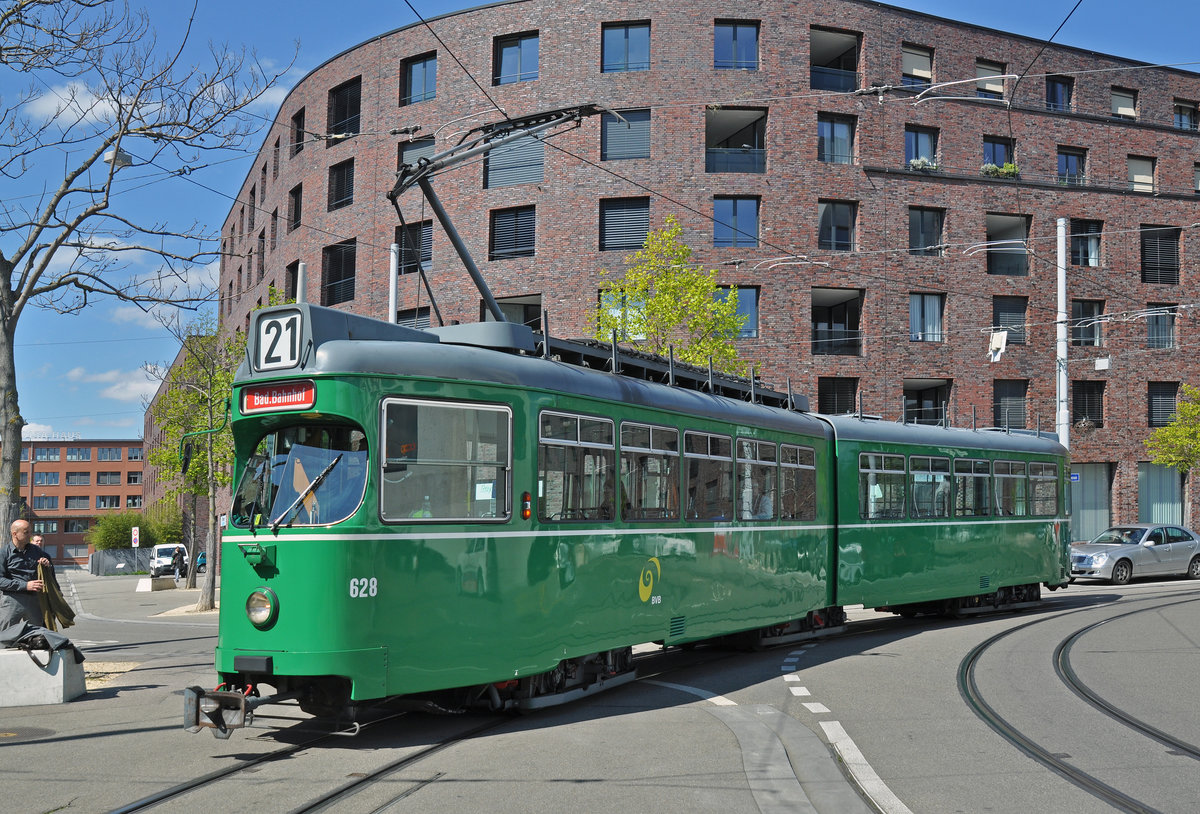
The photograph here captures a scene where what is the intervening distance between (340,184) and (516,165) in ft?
25.7

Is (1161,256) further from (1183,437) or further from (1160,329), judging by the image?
(1183,437)

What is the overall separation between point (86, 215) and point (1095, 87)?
1509 inches

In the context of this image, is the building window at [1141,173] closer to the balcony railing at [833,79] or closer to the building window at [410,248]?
the balcony railing at [833,79]

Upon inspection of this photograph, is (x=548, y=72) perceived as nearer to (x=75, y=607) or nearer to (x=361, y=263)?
(x=361, y=263)

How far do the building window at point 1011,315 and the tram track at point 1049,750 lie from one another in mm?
25037

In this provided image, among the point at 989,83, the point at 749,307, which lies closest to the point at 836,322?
the point at 749,307

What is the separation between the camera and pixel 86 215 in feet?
41.1

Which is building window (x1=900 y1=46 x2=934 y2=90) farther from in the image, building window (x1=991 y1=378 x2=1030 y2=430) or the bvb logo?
the bvb logo

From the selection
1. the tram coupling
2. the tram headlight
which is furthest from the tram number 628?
the tram coupling

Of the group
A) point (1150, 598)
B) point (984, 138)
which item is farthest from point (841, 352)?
point (1150, 598)

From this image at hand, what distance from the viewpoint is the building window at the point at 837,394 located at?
120 feet

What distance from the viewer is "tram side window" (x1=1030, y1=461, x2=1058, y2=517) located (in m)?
19.6

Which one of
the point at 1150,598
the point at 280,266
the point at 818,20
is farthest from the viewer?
the point at 280,266

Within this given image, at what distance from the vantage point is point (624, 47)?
36.3 m
